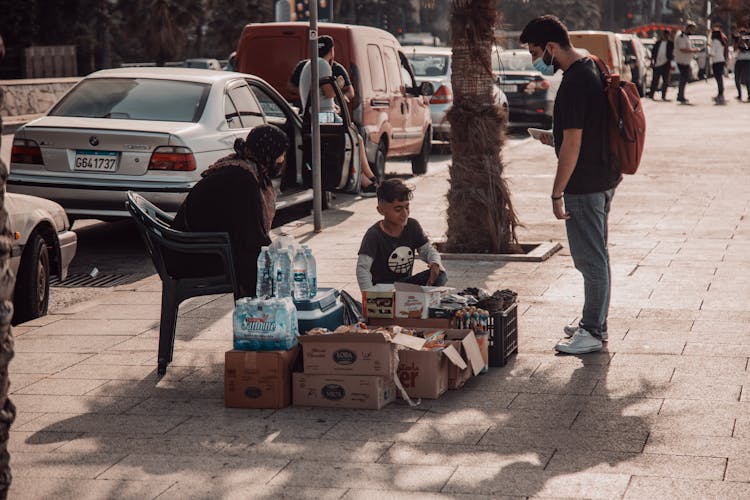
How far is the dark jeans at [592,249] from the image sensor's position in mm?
6879

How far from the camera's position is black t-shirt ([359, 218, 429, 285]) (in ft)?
23.0

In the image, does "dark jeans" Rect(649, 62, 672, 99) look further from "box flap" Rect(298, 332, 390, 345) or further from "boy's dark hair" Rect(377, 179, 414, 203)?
"box flap" Rect(298, 332, 390, 345)

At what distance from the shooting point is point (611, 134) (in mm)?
6809

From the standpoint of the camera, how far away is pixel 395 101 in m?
15.9

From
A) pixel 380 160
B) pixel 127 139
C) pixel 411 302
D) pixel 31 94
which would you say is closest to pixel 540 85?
pixel 380 160

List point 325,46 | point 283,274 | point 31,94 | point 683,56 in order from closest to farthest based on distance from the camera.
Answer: point 283,274 → point 325,46 → point 31,94 → point 683,56

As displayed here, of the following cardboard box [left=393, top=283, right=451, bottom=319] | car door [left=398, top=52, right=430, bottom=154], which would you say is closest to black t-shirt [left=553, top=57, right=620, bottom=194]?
cardboard box [left=393, top=283, right=451, bottom=319]

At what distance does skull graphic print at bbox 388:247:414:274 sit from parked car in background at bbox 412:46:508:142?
12913mm

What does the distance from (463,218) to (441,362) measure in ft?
14.2

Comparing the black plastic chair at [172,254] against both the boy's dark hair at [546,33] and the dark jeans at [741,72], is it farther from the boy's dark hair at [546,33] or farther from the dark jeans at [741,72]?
the dark jeans at [741,72]

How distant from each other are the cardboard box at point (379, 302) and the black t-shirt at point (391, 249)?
0.44 metres

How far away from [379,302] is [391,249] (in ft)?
1.77

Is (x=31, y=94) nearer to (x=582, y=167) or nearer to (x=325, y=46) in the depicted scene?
(x=325, y=46)

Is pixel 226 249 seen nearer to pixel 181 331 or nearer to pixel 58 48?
pixel 181 331
